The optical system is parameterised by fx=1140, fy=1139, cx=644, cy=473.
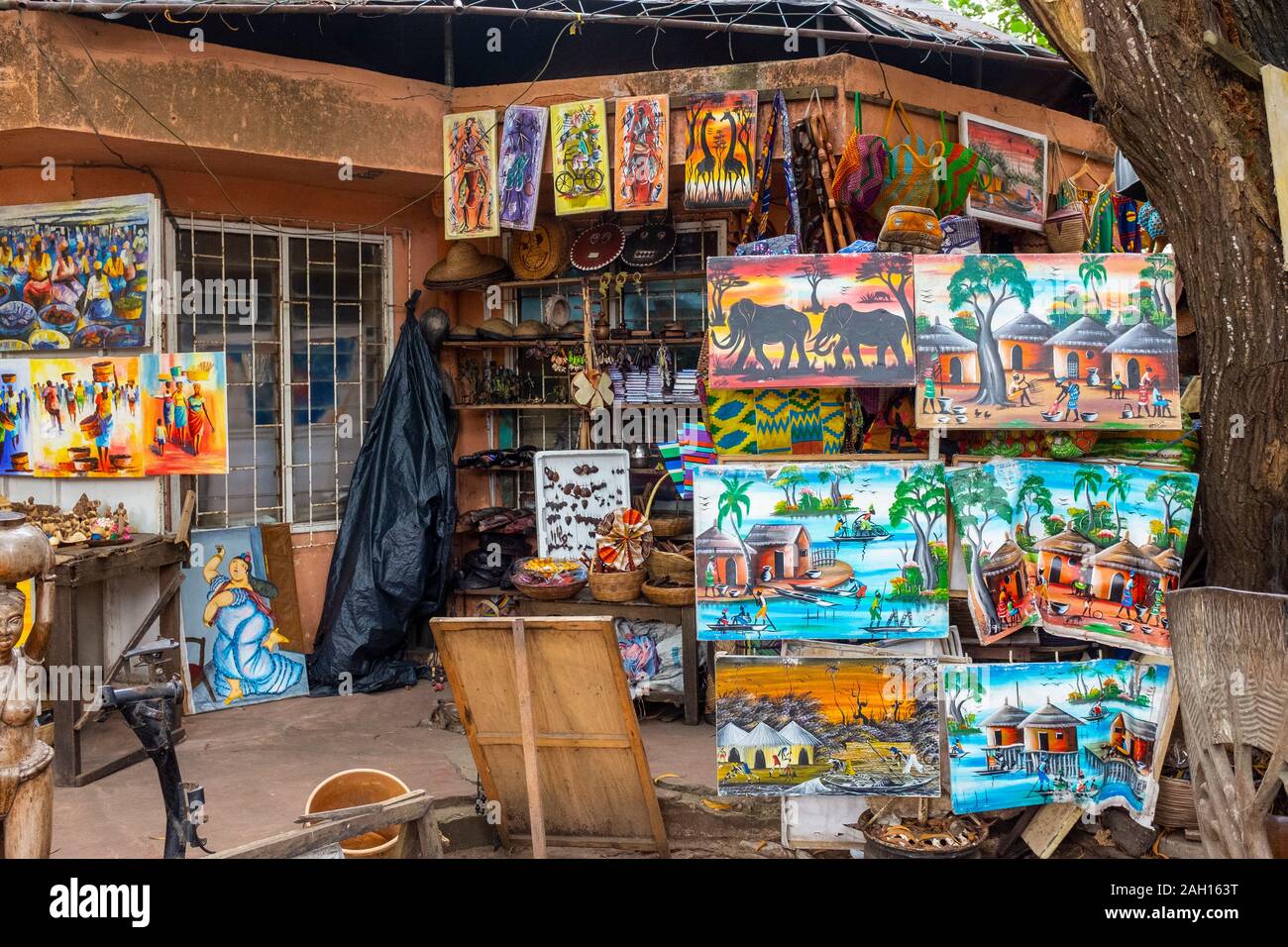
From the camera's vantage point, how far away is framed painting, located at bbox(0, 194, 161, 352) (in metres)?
6.55

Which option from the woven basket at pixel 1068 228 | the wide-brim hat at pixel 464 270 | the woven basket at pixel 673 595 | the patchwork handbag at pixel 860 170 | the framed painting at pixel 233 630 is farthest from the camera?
the wide-brim hat at pixel 464 270

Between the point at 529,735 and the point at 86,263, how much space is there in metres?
4.13

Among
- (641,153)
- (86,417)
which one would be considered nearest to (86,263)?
(86,417)

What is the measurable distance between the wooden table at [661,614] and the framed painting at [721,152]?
88.0 inches

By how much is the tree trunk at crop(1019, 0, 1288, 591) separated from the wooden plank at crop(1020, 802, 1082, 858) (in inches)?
42.8

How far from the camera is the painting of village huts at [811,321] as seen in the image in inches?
177

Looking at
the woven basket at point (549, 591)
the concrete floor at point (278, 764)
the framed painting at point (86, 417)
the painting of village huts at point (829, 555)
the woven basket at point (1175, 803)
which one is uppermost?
the framed painting at point (86, 417)

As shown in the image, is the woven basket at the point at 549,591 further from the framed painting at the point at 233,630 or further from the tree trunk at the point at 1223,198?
the tree trunk at the point at 1223,198

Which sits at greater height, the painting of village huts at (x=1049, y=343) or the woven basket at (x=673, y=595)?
the painting of village huts at (x=1049, y=343)

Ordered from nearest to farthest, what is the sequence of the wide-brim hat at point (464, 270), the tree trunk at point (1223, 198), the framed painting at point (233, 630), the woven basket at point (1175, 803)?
the tree trunk at point (1223, 198) < the woven basket at point (1175, 803) < the framed painting at point (233, 630) < the wide-brim hat at point (464, 270)

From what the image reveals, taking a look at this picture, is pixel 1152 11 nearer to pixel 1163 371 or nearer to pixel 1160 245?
pixel 1163 371

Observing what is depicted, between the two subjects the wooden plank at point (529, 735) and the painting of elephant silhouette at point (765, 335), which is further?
the painting of elephant silhouette at point (765, 335)

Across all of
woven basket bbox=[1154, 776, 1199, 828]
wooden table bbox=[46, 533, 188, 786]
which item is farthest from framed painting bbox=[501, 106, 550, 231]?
woven basket bbox=[1154, 776, 1199, 828]

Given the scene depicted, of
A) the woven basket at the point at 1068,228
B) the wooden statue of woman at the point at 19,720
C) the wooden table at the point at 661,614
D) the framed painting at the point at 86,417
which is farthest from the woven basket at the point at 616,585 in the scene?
the woven basket at the point at 1068,228
